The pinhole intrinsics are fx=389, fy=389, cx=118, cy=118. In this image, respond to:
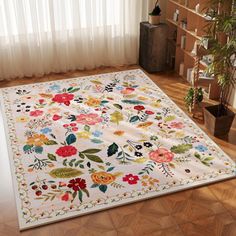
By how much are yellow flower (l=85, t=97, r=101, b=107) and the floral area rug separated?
0.04 feet

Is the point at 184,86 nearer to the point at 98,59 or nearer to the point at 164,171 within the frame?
the point at 98,59

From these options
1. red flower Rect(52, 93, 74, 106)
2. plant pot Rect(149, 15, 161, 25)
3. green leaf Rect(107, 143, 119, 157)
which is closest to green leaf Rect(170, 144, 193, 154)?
green leaf Rect(107, 143, 119, 157)

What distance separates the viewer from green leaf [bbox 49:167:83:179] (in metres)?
3.32

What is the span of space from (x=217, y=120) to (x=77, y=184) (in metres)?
1.55

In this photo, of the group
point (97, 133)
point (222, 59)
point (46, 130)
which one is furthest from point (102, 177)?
point (222, 59)

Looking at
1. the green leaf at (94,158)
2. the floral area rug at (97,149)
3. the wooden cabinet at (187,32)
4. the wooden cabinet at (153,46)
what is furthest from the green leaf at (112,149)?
the wooden cabinet at (153,46)

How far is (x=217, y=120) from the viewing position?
3844 mm

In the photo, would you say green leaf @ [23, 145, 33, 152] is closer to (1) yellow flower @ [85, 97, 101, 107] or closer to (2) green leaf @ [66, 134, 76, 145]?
(2) green leaf @ [66, 134, 76, 145]

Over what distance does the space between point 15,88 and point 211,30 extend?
2.49 metres

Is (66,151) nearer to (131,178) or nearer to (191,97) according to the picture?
(131,178)

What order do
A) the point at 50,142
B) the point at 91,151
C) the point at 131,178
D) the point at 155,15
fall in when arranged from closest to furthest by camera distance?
1. the point at 131,178
2. the point at 91,151
3. the point at 50,142
4. the point at 155,15

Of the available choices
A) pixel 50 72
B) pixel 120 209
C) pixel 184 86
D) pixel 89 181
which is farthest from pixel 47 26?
pixel 120 209

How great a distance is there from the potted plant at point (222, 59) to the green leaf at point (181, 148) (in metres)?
0.37

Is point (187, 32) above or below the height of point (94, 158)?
above
